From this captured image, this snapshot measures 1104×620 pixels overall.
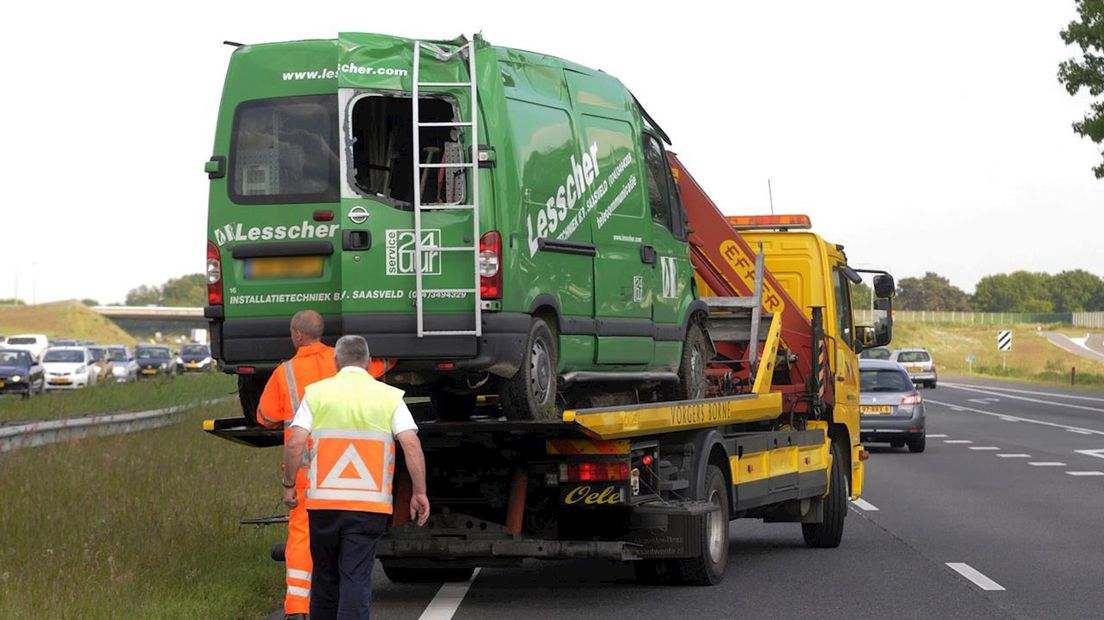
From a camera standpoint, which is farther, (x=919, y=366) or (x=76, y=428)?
(x=919, y=366)

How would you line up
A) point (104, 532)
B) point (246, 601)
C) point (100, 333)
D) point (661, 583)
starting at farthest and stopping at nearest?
point (100, 333) < point (104, 532) < point (661, 583) < point (246, 601)

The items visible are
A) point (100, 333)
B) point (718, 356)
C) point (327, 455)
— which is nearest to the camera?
point (327, 455)

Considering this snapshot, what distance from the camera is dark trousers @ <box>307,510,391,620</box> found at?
8.44m

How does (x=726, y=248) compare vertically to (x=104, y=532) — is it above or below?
above

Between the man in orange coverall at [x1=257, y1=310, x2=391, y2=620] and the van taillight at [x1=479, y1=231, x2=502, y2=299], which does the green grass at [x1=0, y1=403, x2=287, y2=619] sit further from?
the van taillight at [x1=479, y1=231, x2=502, y2=299]

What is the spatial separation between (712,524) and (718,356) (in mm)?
3404

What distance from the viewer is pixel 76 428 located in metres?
24.4

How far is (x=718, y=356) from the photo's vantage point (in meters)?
15.9

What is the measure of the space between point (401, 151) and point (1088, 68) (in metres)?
49.9

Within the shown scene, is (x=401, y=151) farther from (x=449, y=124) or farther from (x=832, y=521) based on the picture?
(x=832, y=521)

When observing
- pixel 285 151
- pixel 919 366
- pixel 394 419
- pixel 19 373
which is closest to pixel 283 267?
pixel 285 151

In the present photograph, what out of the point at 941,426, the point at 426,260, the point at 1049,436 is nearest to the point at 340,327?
the point at 426,260

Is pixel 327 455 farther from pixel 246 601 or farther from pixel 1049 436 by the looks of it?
pixel 1049 436

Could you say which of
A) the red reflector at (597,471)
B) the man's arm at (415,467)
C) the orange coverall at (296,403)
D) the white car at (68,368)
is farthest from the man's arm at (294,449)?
the white car at (68,368)
